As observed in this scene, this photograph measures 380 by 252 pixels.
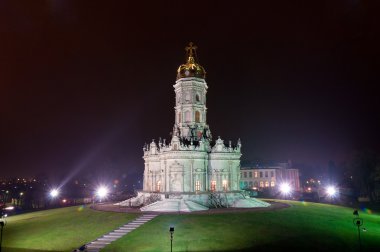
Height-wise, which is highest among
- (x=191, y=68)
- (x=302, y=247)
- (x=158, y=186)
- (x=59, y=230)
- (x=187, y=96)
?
(x=191, y=68)

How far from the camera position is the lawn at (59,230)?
27969 millimetres

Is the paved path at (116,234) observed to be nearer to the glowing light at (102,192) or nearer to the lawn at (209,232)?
the lawn at (209,232)

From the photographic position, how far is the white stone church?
5066cm

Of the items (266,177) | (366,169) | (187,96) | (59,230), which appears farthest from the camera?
(266,177)

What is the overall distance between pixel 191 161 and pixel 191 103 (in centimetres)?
1111

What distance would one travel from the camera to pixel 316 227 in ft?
111

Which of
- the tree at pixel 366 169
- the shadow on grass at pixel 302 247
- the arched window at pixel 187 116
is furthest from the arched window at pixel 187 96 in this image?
the tree at pixel 366 169

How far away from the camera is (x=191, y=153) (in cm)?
5241

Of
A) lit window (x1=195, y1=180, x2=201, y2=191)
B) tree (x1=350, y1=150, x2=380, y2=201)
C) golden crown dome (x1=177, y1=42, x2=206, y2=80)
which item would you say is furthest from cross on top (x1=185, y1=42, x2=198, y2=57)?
tree (x1=350, y1=150, x2=380, y2=201)

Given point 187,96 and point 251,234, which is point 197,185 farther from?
point 251,234

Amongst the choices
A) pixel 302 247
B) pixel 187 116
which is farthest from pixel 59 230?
pixel 187 116

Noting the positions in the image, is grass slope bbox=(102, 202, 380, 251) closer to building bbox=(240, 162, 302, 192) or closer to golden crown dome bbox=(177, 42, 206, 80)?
golden crown dome bbox=(177, 42, 206, 80)

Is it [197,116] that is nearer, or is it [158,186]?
[158,186]

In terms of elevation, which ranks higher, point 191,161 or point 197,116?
point 197,116
